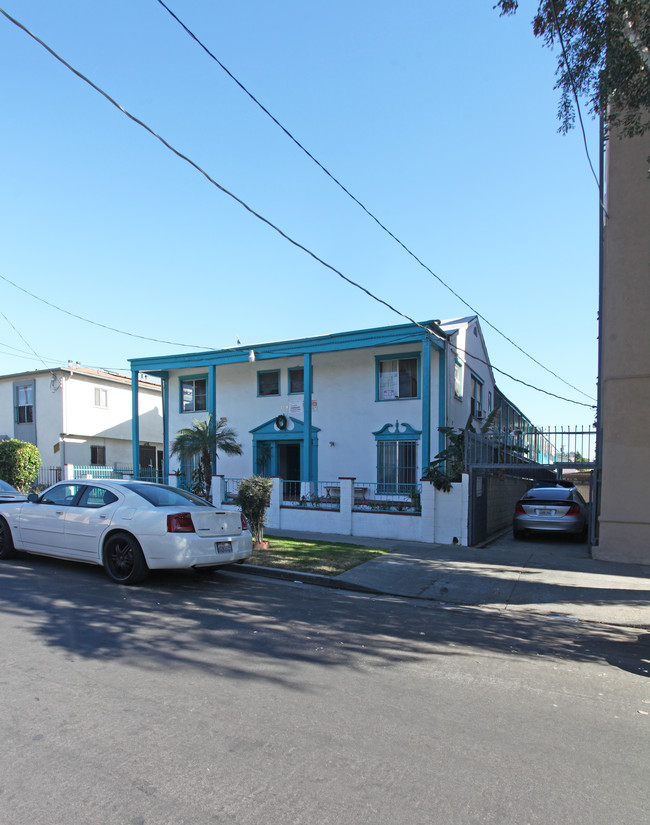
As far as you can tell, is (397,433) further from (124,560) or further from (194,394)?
(124,560)

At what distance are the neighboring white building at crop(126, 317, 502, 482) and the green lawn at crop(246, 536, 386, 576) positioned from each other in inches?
159

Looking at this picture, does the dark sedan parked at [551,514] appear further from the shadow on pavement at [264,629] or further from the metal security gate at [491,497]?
the shadow on pavement at [264,629]

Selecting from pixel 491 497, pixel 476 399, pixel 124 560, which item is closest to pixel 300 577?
pixel 124 560

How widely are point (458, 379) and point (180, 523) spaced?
12508mm

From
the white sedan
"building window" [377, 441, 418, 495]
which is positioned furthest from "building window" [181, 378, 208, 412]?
the white sedan

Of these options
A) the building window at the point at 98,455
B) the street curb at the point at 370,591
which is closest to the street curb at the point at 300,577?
the street curb at the point at 370,591

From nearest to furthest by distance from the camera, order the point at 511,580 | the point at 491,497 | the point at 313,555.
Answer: the point at 511,580 < the point at 313,555 < the point at 491,497

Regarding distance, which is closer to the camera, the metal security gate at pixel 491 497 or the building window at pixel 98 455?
the metal security gate at pixel 491 497

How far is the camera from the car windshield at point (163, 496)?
7.82m

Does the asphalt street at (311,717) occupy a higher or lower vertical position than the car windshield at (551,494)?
lower

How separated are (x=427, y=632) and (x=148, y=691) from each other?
2.99 m

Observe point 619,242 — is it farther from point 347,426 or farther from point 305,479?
point 305,479

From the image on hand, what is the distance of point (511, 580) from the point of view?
28.6 ft

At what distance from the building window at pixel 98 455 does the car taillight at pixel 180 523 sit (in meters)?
20.2
